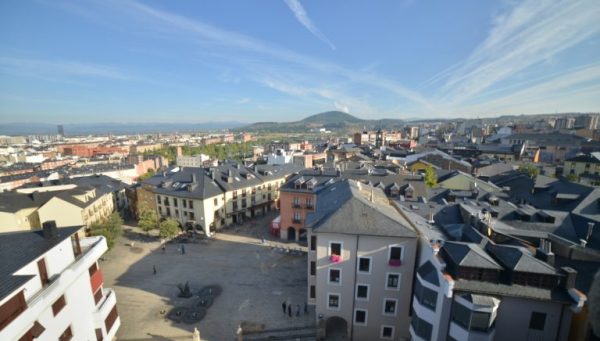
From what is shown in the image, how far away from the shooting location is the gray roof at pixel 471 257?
1525 centimetres

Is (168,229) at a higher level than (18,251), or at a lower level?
Answer: lower

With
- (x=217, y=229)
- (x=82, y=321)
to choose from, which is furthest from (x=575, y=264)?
(x=217, y=229)

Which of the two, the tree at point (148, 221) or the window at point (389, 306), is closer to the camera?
the window at point (389, 306)

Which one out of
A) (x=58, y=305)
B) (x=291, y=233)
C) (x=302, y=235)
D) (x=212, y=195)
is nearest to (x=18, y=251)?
(x=58, y=305)

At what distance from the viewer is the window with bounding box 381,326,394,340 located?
23125mm

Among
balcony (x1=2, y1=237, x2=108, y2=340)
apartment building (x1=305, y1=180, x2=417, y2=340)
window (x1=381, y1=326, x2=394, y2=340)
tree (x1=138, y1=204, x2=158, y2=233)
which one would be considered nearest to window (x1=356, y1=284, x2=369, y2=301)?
apartment building (x1=305, y1=180, x2=417, y2=340)

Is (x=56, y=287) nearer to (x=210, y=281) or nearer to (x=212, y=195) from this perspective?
(x=210, y=281)

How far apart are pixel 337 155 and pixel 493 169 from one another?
50.1 m

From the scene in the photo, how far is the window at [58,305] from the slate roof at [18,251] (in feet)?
11.2

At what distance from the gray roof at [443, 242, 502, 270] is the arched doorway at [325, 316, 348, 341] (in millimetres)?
13345

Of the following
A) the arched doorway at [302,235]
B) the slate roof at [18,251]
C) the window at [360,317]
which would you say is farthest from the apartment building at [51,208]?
the window at [360,317]

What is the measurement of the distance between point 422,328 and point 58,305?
2327 cm

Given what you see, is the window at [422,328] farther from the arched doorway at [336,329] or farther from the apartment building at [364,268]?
the arched doorway at [336,329]

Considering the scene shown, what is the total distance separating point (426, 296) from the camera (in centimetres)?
1730
